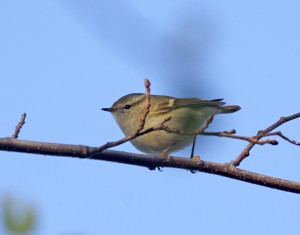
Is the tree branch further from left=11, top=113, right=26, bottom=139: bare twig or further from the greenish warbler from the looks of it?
the greenish warbler

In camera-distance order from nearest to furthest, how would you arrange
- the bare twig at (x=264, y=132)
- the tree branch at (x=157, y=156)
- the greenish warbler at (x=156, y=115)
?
the tree branch at (x=157, y=156)
the bare twig at (x=264, y=132)
the greenish warbler at (x=156, y=115)

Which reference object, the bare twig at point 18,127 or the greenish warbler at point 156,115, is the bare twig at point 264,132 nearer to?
the greenish warbler at point 156,115

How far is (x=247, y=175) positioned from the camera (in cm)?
448

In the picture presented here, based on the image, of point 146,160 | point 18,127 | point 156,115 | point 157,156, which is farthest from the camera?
point 156,115

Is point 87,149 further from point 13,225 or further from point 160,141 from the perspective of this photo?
point 160,141

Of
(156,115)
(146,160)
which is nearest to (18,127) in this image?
(146,160)

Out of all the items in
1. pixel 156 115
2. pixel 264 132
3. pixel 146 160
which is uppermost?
pixel 156 115

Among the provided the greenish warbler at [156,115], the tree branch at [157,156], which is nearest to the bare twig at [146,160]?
the tree branch at [157,156]

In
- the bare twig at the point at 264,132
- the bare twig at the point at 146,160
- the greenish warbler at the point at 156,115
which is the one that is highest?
the greenish warbler at the point at 156,115

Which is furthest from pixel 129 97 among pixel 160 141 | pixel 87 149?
pixel 87 149

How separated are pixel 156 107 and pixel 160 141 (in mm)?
749

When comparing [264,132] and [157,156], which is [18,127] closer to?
[157,156]

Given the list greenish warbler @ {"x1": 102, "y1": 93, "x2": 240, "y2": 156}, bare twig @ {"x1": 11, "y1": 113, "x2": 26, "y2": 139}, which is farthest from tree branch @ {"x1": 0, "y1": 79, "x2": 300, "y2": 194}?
greenish warbler @ {"x1": 102, "y1": 93, "x2": 240, "y2": 156}

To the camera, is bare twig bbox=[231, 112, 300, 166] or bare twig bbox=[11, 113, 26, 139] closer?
bare twig bbox=[11, 113, 26, 139]
